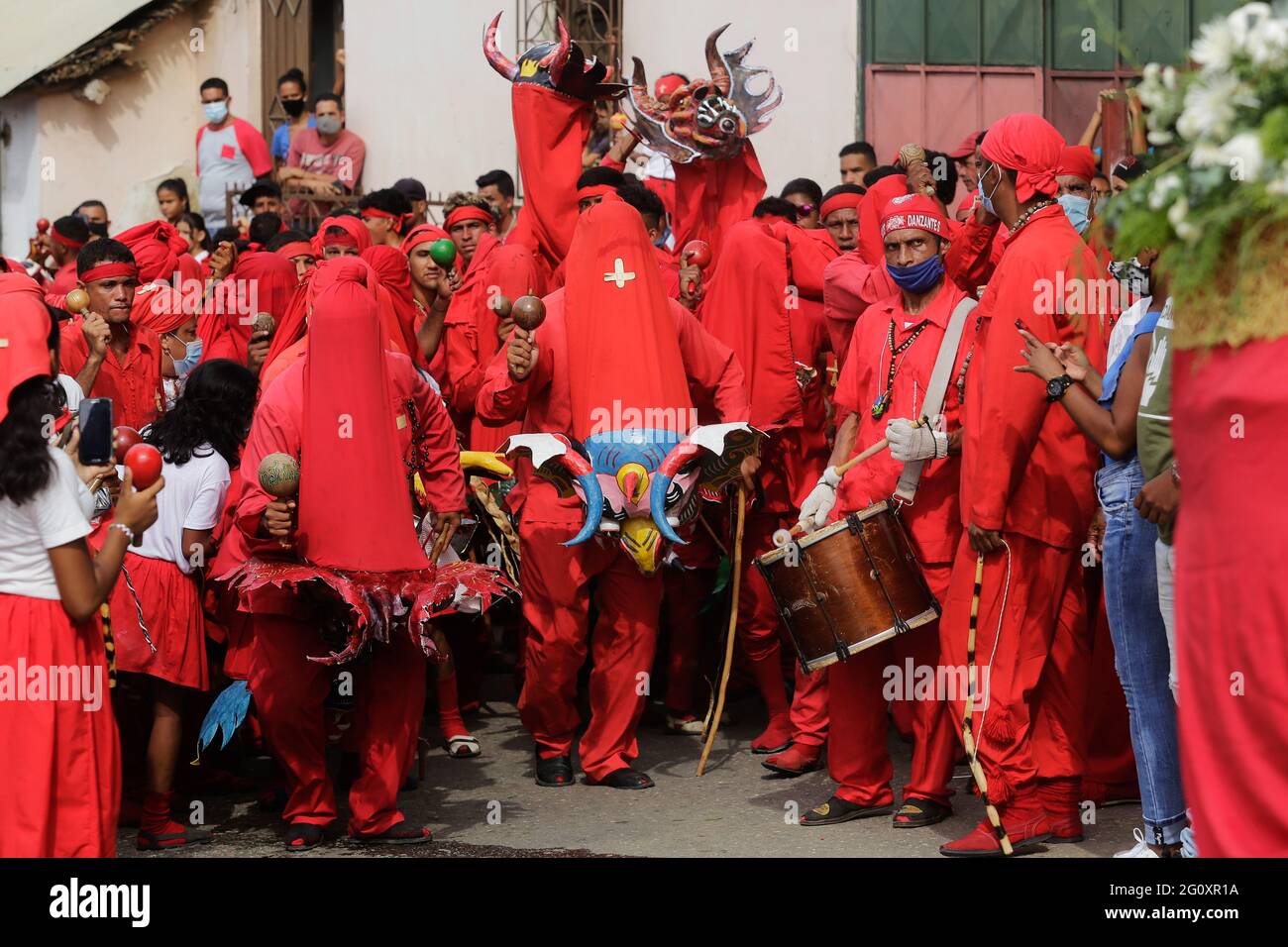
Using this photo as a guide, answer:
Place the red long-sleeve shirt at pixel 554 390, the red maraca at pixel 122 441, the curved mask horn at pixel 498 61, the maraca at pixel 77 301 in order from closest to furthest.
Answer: the red maraca at pixel 122 441, the red long-sleeve shirt at pixel 554 390, the maraca at pixel 77 301, the curved mask horn at pixel 498 61

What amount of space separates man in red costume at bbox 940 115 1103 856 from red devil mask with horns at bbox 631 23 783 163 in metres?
3.34

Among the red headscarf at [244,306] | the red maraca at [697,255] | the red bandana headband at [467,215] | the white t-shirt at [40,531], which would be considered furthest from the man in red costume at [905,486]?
the red bandana headband at [467,215]

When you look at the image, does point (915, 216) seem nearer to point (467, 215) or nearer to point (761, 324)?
point (761, 324)

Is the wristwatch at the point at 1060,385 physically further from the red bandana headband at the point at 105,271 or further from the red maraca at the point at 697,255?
the red bandana headband at the point at 105,271

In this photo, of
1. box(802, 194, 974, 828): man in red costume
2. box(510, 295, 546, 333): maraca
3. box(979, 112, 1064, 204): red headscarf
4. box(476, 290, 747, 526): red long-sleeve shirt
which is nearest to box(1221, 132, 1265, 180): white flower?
box(979, 112, 1064, 204): red headscarf

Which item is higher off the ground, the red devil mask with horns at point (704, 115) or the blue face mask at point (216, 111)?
the blue face mask at point (216, 111)

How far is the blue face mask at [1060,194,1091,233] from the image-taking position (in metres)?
8.07

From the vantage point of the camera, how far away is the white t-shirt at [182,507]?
24.0ft

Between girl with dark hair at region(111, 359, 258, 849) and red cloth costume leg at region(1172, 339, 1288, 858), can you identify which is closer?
red cloth costume leg at region(1172, 339, 1288, 858)

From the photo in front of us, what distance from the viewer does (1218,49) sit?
395cm

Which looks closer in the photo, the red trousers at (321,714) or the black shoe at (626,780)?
the red trousers at (321,714)

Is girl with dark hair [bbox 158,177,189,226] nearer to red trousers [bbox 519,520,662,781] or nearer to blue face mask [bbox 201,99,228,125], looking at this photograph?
blue face mask [bbox 201,99,228,125]

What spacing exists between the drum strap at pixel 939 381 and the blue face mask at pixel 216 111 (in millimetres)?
10188

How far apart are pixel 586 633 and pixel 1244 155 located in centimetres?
472
